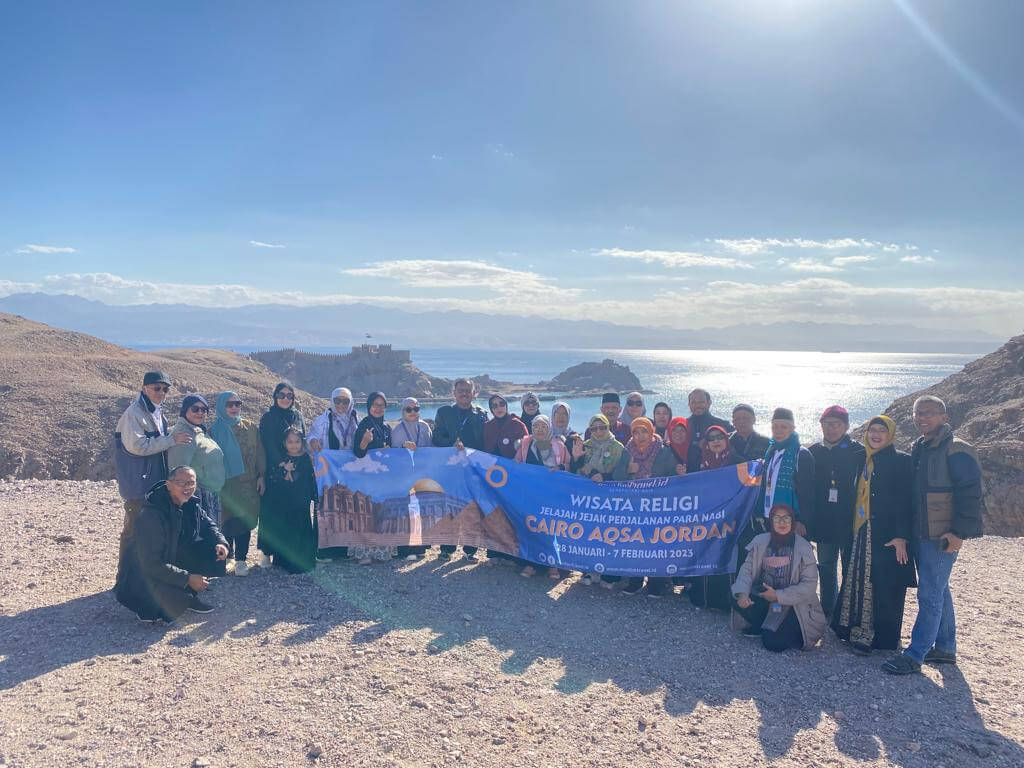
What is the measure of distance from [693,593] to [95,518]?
28.0ft

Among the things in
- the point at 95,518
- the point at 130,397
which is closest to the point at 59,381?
the point at 130,397

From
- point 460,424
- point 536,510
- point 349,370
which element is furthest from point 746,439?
point 349,370

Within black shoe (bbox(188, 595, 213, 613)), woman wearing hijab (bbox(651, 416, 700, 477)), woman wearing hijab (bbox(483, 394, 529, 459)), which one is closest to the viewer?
black shoe (bbox(188, 595, 213, 613))

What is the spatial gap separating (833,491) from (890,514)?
50cm

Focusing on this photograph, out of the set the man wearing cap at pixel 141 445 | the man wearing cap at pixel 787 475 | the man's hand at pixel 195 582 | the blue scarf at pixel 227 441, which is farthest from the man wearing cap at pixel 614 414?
the man wearing cap at pixel 141 445

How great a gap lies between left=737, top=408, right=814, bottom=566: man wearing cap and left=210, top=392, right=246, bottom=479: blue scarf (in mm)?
5728

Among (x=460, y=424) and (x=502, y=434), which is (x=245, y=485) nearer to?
(x=460, y=424)

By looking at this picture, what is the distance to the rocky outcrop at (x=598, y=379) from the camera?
129 metres

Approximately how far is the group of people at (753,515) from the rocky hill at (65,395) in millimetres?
19832

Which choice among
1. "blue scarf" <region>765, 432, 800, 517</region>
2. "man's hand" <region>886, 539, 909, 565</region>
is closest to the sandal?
"man's hand" <region>886, 539, 909, 565</region>

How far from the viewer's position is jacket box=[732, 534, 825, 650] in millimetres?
5496

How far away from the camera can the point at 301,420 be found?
7.67 meters

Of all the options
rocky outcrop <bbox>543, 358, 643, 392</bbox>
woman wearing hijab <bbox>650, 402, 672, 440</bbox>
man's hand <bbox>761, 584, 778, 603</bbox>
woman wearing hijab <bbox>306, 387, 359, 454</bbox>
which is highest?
woman wearing hijab <bbox>650, 402, 672, 440</bbox>

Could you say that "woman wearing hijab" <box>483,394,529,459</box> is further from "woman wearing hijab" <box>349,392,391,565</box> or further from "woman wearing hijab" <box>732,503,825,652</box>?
"woman wearing hijab" <box>732,503,825,652</box>
